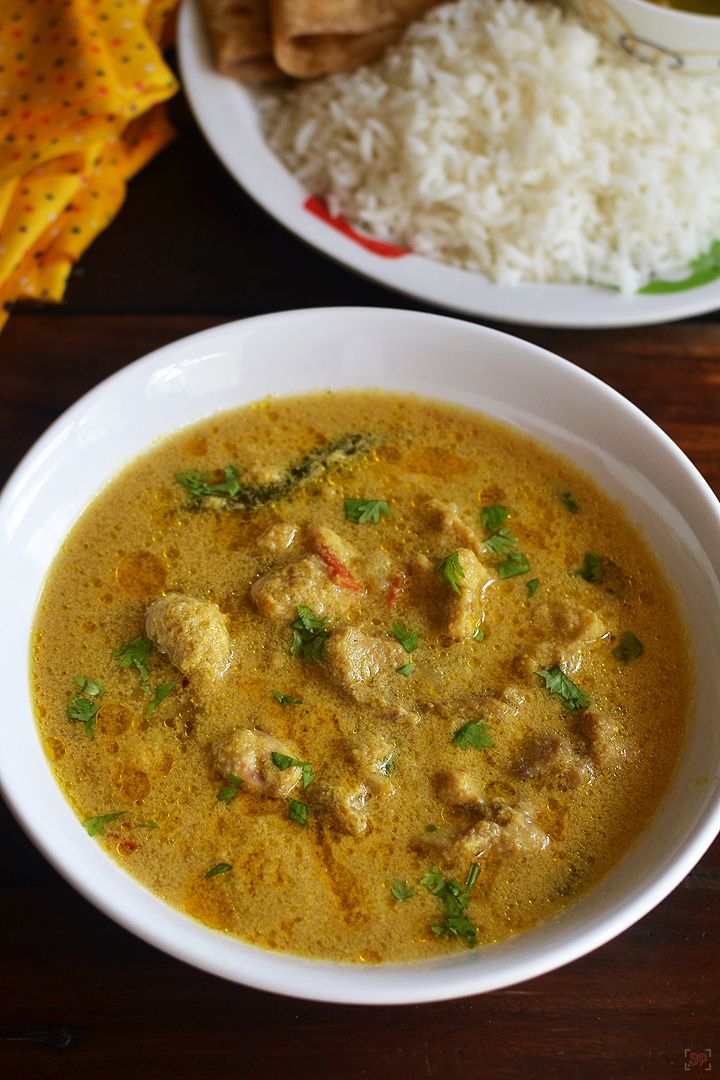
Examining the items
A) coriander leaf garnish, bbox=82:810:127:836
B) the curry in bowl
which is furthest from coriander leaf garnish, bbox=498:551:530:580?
coriander leaf garnish, bbox=82:810:127:836

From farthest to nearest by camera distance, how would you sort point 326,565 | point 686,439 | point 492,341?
point 686,439 → point 492,341 → point 326,565

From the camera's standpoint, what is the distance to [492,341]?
3.17 m

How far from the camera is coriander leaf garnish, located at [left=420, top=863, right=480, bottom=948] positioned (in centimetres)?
246

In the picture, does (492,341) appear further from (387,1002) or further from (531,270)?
(387,1002)

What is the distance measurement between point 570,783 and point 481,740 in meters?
0.24

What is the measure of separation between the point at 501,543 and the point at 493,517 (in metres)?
0.10

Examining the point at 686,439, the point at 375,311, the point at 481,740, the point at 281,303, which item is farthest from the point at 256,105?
the point at 481,740

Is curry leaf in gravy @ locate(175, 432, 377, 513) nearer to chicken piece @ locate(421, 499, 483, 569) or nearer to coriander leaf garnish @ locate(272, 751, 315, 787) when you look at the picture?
chicken piece @ locate(421, 499, 483, 569)

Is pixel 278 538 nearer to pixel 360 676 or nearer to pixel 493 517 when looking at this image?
pixel 360 676

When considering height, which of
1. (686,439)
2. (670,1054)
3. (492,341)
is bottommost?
(670,1054)

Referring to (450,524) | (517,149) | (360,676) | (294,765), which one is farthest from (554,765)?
(517,149)

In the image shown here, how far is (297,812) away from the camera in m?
2.62

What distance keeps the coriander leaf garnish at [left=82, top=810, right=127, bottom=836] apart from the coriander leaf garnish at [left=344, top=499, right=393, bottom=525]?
1027 mm

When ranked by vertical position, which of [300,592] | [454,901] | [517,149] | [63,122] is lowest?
[454,901]
